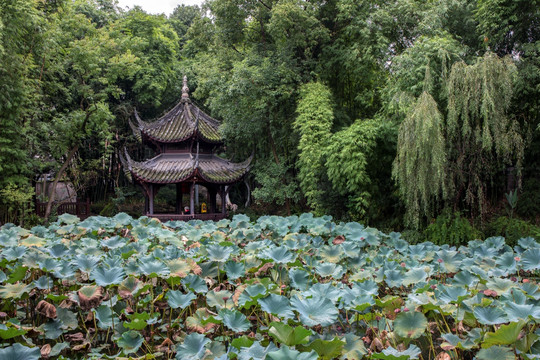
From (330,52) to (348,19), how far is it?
1.06m

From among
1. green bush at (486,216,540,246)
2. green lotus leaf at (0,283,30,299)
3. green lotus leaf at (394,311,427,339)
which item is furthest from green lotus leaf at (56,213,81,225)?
green bush at (486,216,540,246)

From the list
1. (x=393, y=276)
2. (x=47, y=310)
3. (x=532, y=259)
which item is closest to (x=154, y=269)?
(x=47, y=310)

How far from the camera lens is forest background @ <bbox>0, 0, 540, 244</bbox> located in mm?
7258

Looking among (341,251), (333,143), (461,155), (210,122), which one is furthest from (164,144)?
(341,251)

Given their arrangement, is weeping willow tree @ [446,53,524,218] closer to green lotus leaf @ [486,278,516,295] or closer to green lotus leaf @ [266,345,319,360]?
green lotus leaf @ [486,278,516,295]

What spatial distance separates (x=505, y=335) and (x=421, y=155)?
214 inches

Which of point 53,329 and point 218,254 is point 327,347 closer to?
point 218,254

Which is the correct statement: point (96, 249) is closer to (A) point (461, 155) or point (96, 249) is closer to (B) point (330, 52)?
(A) point (461, 155)

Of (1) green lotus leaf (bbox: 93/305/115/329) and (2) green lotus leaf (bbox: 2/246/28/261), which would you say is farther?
(2) green lotus leaf (bbox: 2/246/28/261)

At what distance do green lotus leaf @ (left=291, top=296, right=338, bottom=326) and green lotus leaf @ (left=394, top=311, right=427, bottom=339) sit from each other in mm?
357

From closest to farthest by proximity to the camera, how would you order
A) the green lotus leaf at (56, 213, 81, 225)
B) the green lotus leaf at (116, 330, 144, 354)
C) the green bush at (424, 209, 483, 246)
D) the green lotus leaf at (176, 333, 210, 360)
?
the green lotus leaf at (176, 333, 210, 360)
the green lotus leaf at (116, 330, 144, 354)
the green lotus leaf at (56, 213, 81, 225)
the green bush at (424, 209, 483, 246)

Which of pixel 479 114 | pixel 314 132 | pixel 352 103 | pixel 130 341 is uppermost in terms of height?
pixel 352 103

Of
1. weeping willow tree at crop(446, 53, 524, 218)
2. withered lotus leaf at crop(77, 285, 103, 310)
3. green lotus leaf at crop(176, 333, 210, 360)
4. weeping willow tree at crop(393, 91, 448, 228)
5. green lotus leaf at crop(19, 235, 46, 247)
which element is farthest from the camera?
weeping willow tree at crop(446, 53, 524, 218)

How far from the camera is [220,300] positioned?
2.56m
